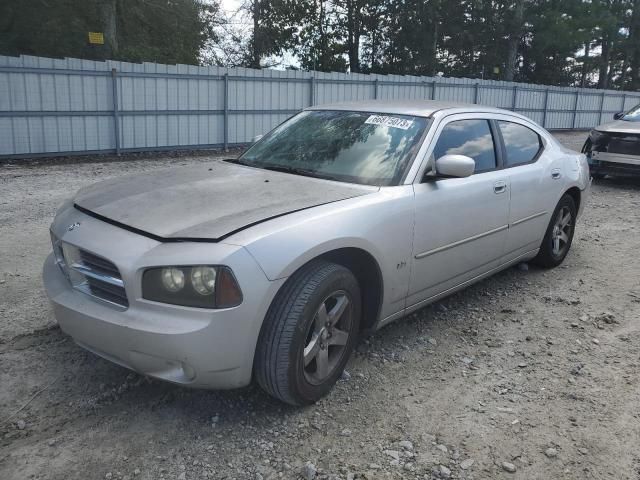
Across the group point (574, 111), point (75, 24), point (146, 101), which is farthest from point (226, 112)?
point (574, 111)

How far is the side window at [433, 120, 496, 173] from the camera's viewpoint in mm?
4082

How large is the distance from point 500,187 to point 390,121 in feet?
3.27

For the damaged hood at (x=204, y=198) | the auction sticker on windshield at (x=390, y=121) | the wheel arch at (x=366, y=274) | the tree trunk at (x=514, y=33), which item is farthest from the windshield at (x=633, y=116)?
the tree trunk at (x=514, y=33)

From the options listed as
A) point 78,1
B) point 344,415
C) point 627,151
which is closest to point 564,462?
point 344,415

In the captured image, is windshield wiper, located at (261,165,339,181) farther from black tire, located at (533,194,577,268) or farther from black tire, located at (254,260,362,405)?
black tire, located at (533,194,577,268)

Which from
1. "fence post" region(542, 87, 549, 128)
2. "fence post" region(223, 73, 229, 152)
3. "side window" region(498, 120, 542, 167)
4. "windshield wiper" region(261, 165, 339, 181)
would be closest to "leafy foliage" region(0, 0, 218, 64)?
"fence post" region(223, 73, 229, 152)

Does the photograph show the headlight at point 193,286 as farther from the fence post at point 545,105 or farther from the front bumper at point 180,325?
the fence post at point 545,105

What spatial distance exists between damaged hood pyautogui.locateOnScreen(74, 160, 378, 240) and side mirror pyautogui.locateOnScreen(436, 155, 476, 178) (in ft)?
1.62

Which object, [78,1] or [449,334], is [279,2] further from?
[449,334]

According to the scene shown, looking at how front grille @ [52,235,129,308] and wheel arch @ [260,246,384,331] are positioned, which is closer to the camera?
front grille @ [52,235,129,308]

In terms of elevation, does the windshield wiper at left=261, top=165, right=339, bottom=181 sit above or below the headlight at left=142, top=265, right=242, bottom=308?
above

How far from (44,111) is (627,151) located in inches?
412

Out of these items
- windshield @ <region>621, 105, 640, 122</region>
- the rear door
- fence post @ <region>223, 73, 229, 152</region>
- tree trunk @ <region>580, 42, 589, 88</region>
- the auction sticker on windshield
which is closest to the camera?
the auction sticker on windshield

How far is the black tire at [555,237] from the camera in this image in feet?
17.7
